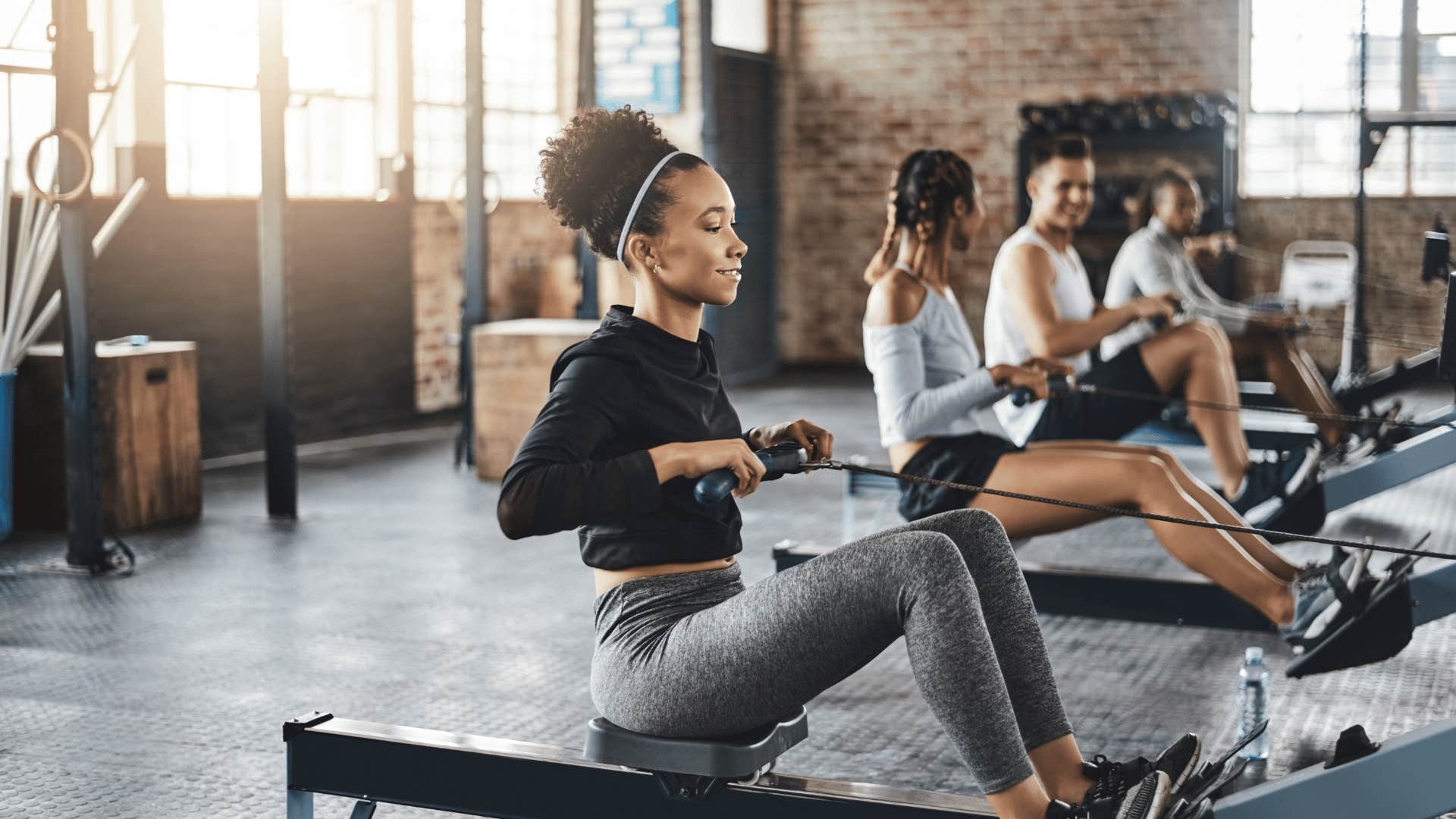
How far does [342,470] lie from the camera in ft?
22.7

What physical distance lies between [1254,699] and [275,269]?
3752 millimetres

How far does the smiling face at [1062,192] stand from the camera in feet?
14.0

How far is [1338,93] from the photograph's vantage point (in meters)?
9.94

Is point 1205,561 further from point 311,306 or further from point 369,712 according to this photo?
point 311,306

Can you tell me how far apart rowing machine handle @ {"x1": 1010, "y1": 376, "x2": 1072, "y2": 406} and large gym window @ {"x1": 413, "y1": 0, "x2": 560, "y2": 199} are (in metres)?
4.94

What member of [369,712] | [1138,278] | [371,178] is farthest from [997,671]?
[371,178]

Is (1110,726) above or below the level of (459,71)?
below

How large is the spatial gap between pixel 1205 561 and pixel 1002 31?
25.9 feet

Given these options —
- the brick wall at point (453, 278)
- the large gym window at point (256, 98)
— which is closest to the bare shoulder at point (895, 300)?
the large gym window at point (256, 98)

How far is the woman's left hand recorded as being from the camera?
2.17 metres

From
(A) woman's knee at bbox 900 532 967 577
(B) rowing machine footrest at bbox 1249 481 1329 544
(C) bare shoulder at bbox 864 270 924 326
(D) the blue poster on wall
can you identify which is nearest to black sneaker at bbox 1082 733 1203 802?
(A) woman's knee at bbox 900 532 967 577

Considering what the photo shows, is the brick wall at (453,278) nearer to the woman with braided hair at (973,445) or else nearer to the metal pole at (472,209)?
the metal pole at (472,209)

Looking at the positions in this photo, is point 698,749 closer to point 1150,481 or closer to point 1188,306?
point 1150,481

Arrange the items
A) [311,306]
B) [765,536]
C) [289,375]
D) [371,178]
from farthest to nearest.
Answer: [371,178], [311,306], [289,375], [765,536]
